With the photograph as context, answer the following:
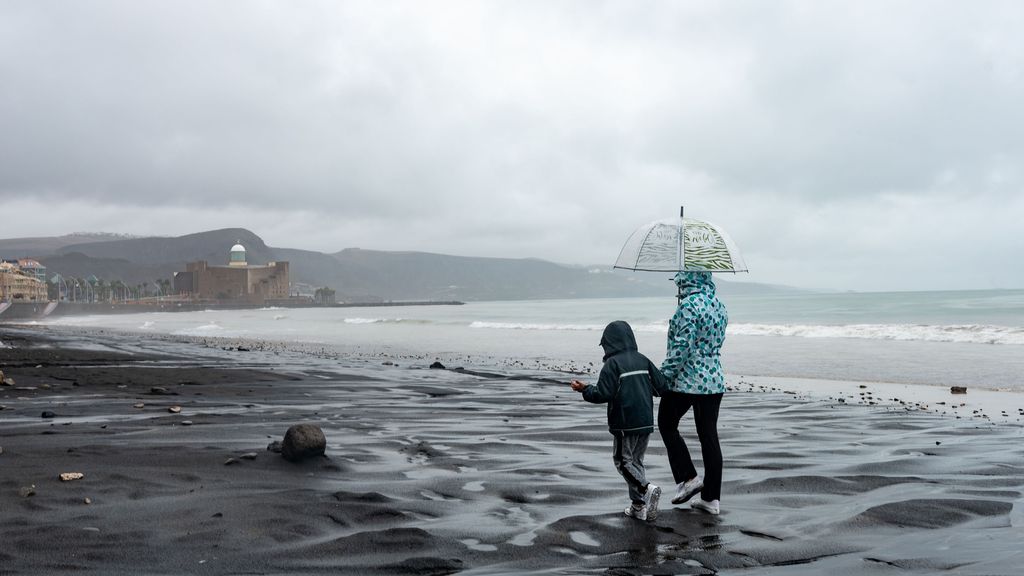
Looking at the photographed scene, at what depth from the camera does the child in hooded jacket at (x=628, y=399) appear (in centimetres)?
583

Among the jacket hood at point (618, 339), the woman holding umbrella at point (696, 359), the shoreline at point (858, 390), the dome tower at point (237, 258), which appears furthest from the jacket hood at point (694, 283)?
the dome tower at point (237, 258)

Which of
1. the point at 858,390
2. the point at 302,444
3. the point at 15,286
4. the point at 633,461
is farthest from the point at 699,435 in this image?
the point at 15,286

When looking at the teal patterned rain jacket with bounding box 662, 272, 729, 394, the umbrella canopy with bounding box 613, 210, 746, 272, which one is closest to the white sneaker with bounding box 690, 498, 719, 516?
the teal patterned rain jacket with bounding box 662, 272, 729, 394

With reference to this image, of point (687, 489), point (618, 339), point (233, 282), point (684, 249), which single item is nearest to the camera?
point (618, 339)

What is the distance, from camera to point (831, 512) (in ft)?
19.7

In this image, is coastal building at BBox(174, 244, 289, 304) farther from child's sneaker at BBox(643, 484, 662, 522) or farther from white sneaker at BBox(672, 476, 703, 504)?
child's sneaker at BBox(643, 484, 662, 522)

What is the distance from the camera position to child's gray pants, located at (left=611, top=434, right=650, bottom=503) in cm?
576

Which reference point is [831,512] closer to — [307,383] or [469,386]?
[469,386]

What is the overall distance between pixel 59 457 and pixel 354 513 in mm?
3046

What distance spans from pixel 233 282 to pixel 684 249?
619ft

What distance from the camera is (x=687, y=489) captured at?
614cm

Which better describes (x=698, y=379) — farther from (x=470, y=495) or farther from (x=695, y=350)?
(x=470, y=495)

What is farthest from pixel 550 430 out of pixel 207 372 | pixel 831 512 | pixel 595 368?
pixel 595 368

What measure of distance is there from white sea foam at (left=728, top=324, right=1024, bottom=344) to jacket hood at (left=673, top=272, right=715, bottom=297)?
2631 centimetres
